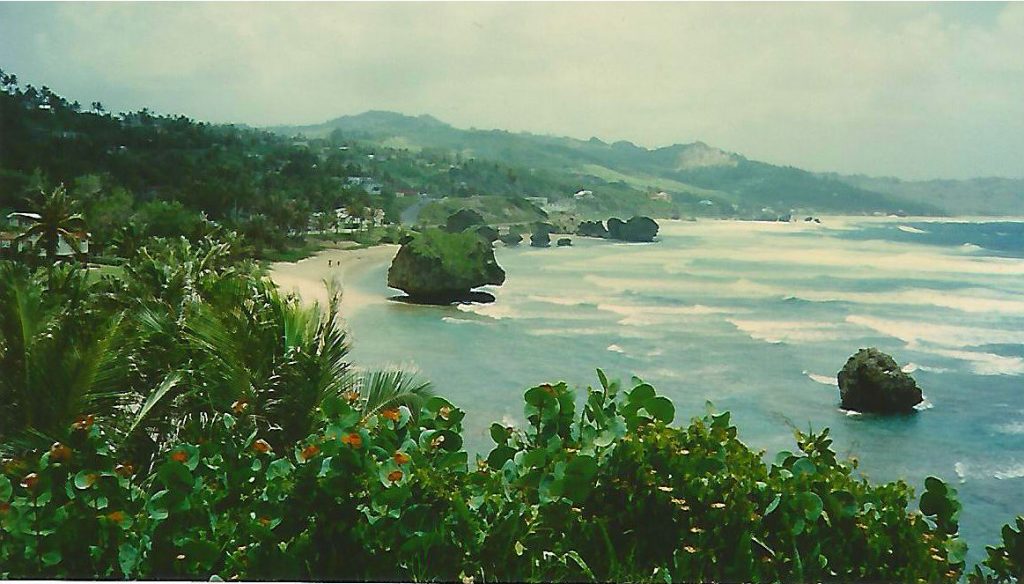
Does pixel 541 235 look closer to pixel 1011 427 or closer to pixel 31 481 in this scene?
pixel 1011 427

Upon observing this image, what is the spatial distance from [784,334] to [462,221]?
1111 millimetres

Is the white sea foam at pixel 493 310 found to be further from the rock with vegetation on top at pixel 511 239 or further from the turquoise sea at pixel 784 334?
the rock with vegetation on top at pixel 511 239

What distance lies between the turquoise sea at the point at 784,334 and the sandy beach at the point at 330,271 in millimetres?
49

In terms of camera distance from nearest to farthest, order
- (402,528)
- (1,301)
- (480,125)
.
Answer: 1. (402,528)
2. (1,301)
3. (480,125)

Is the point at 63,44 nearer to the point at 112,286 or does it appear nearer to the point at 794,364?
the point at 112,286

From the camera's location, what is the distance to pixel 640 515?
258 centimetres

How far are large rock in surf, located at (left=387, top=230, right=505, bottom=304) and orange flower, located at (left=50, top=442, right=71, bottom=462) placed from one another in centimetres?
106

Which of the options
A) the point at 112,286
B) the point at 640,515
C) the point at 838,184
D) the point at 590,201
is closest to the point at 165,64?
the point at 112,286

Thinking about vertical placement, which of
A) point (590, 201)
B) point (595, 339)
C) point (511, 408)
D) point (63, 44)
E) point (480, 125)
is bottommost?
point (511, 408)

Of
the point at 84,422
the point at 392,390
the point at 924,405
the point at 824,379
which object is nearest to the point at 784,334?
the point at 824,379

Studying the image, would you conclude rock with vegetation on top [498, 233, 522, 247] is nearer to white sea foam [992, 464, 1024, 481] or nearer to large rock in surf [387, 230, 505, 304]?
large rock in surf [387, 230, 505, 304]

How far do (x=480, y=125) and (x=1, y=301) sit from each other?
5.22 feet

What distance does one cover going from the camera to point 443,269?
3.02 m

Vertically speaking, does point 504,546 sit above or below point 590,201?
below
